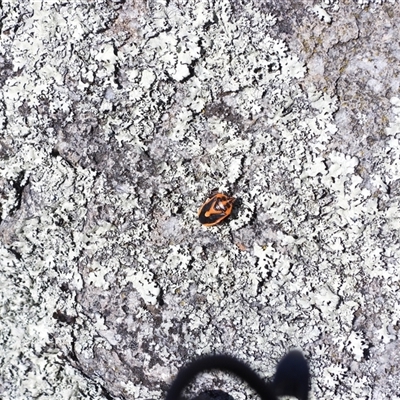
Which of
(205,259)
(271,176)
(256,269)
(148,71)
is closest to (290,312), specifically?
(256,269)

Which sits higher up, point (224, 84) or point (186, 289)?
point (224, 84)

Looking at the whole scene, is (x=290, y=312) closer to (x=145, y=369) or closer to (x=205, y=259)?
(x=205, y=259)

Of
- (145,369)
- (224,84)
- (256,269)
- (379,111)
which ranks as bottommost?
(145,369)
